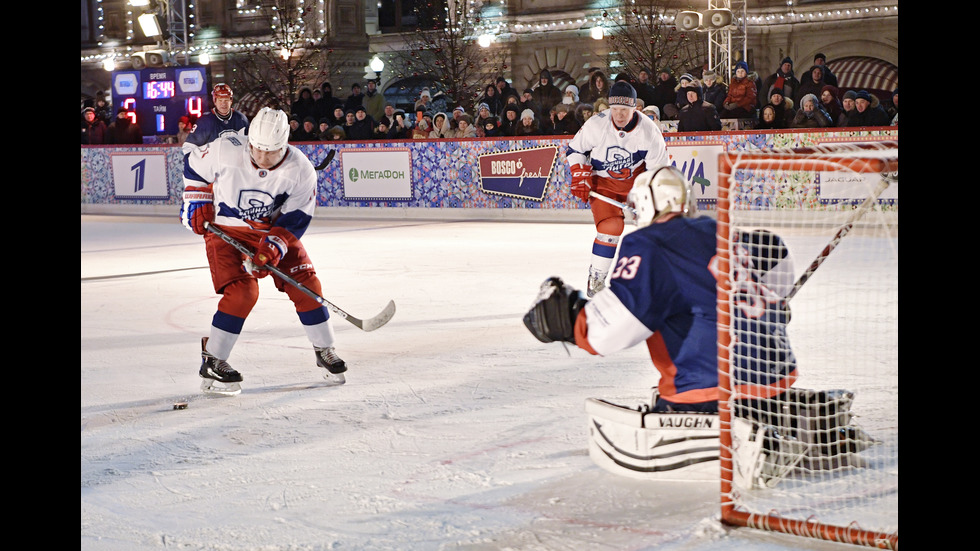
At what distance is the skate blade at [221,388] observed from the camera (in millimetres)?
4785

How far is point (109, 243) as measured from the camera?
465 inches

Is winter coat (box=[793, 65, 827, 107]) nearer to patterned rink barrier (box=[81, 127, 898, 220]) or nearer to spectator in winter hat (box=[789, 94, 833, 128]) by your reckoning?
spectator in winter hat (box=[789, 94, 833, 128])

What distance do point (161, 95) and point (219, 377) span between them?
13.0m

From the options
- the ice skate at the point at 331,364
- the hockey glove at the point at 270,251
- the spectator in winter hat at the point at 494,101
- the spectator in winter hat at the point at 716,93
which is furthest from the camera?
the spectator in winter hat at the point at 494,101

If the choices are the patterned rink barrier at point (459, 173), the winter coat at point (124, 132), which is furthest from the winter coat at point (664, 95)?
the winter coat at point (124, 132)

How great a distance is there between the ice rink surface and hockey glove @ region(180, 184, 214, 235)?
718mm

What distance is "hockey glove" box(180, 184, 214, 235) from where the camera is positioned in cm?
488

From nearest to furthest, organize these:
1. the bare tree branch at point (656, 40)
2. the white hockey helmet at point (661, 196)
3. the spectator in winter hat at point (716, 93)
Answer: the white hockey helmet at point (661, 196) < the spectator in winter hat at point (716, 93) < the bare tree branch at point (656, 40)

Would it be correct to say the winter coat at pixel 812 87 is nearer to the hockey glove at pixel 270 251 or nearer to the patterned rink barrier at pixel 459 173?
the patterned rink barrier at pixel 459 173

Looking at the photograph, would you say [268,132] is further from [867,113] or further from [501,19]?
[501,19]

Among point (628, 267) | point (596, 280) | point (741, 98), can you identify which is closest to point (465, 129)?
point (741, 98)

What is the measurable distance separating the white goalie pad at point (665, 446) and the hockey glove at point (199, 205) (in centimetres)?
223
